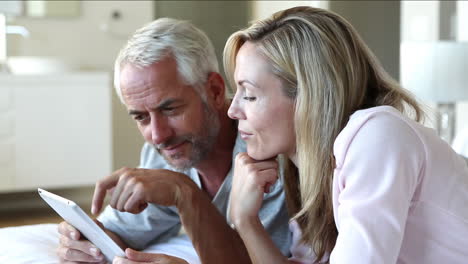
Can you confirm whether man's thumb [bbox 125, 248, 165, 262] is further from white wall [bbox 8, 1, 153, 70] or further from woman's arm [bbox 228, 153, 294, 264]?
white wall [bbox 8, 1, 153, 70]

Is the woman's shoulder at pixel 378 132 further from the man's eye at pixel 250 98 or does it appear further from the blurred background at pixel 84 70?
the blurred background at pixel 84 70

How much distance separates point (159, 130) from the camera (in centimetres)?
195

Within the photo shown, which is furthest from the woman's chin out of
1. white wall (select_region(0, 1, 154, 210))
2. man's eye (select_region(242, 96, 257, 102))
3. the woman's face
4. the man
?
white wall (select_region(0, 1, 154, 210))

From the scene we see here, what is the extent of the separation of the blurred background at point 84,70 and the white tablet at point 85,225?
7.65ft

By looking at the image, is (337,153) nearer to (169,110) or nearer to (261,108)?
(261,108)

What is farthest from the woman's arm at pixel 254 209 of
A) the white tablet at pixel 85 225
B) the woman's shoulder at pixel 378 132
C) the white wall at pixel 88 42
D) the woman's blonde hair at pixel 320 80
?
the white wall at pixel 88 42

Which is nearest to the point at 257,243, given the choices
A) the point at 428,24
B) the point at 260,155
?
the point at 260,155

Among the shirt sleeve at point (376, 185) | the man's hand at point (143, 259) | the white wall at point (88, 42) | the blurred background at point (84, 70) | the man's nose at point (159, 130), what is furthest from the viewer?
the white wall at point (88, 42)

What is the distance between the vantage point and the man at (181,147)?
5.85 ft

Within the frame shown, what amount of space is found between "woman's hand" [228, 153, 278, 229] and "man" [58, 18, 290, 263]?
165mm

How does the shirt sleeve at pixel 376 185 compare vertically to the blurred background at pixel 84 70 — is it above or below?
above

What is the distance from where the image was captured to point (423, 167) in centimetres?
125

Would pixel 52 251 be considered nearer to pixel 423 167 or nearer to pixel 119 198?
pixel 119 198

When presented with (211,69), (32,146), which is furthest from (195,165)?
(32,146)
